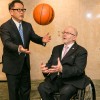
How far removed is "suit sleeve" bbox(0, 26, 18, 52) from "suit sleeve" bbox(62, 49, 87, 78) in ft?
2.03

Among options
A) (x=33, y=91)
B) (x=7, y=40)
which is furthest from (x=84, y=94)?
(x=33, y=91)

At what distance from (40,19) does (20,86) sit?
38.4 inches

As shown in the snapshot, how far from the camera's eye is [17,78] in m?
3.40

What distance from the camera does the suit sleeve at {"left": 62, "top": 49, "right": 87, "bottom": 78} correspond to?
9.78 feet

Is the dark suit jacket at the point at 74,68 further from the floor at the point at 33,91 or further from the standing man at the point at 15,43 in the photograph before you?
the floor at the point at 33,91

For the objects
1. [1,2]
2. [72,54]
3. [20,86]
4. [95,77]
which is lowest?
[95,77]

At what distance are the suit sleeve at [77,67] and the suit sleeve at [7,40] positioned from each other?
2.03 ft

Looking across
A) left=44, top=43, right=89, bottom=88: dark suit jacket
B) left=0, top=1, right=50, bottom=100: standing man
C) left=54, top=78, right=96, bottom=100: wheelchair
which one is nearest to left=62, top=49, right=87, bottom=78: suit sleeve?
left=44, top=43, right=89, bottom=88: dark suit jacket

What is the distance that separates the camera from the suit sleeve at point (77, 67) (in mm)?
2982

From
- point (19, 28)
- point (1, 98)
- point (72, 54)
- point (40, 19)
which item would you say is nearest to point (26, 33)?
point (19, 28)

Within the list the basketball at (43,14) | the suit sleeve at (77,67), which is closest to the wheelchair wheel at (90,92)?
the suit sleeve at (77,67)

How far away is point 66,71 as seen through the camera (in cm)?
298

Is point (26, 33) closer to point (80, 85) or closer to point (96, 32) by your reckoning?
point (80, 85)

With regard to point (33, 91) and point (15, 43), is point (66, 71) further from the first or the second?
point (33, 91)
